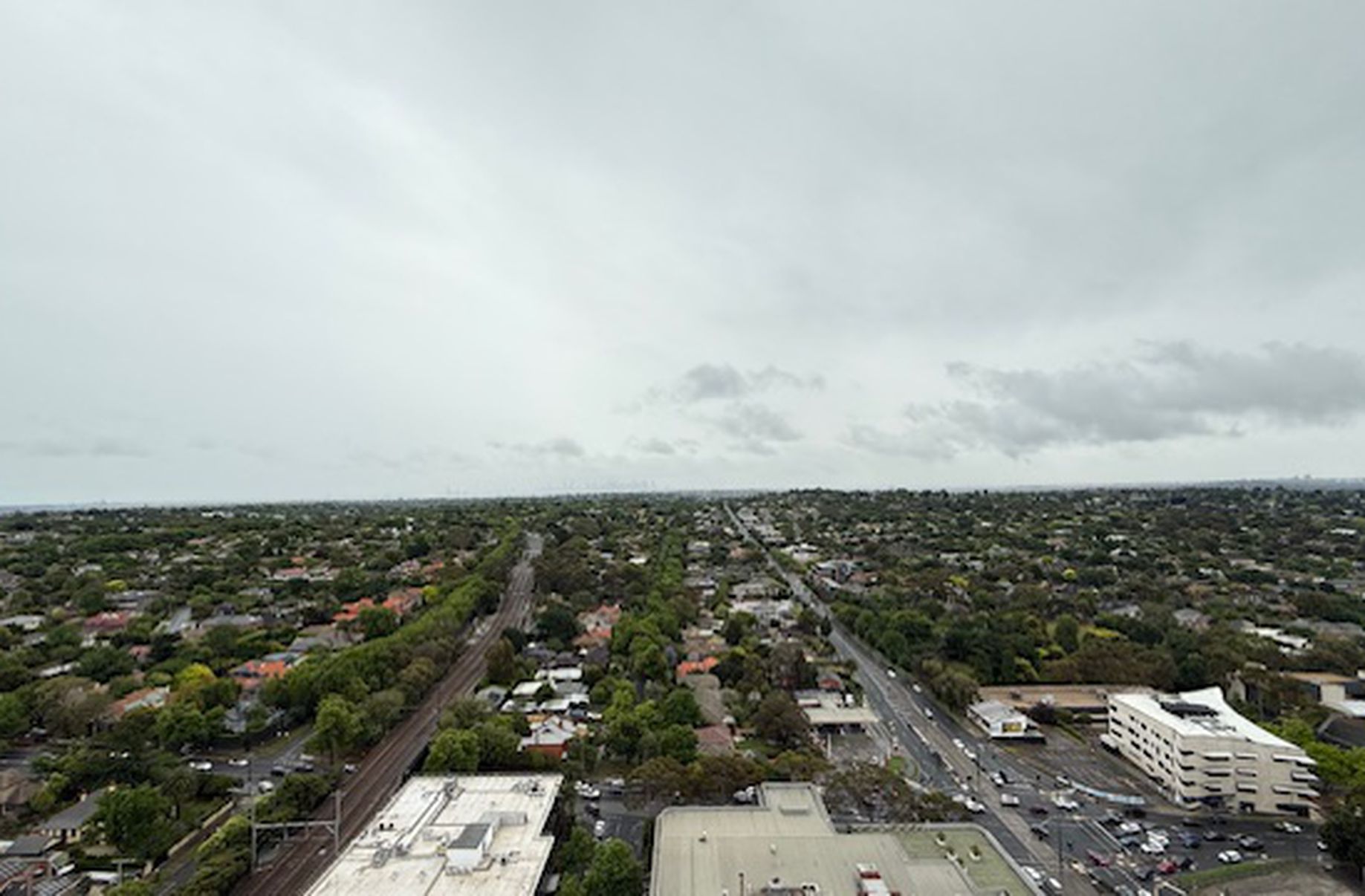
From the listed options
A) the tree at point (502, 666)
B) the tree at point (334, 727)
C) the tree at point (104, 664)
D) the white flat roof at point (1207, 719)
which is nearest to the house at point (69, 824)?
the tree at point (334, 727)

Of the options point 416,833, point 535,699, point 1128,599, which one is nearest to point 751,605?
point 535,699

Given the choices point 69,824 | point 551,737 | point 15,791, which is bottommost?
point 15,791

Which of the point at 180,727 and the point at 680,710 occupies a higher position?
the point at 680,710

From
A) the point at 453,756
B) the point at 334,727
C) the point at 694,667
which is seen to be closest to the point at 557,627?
the point at 694,667

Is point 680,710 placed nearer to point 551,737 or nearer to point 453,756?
point 551,737

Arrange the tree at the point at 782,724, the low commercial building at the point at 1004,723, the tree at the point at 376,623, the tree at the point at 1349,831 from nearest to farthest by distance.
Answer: the tree at the point at 1349,831
the tree at the point at 782,724
the low commercial building at the point at 1004,723
the tree at the point at 376,623

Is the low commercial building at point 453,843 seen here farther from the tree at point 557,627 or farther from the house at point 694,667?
the tree at point 557,627
